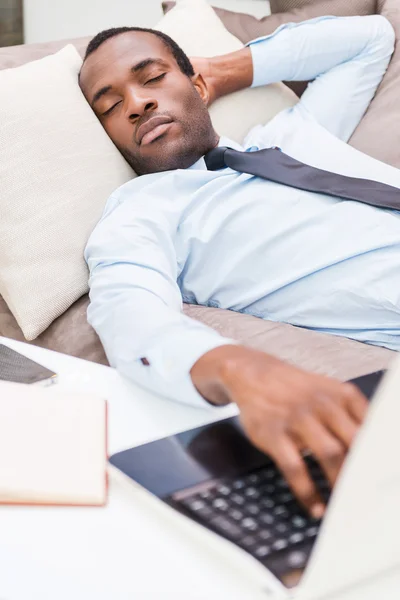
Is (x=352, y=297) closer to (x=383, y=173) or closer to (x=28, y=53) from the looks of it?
(x=383, y=173)

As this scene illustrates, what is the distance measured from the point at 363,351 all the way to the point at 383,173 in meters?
0.49

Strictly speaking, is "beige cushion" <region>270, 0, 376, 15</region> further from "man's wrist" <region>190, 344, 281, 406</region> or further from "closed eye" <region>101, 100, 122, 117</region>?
"man's wrist" <region>190, 344, 281, 406</region>

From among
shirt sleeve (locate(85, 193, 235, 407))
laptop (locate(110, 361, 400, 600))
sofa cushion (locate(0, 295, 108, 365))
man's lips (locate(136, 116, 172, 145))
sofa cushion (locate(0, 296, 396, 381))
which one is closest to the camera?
laptop (locate(110, 361, 400, 600))

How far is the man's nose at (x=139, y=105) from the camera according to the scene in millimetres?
1388

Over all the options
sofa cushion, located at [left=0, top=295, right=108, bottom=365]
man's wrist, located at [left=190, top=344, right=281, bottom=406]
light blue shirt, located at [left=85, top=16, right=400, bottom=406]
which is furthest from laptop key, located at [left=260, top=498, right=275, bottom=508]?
sofa cushion, located at [left=0, top=295, right=108, bottom=365]

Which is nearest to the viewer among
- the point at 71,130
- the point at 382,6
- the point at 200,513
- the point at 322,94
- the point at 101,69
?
the point at 200,513

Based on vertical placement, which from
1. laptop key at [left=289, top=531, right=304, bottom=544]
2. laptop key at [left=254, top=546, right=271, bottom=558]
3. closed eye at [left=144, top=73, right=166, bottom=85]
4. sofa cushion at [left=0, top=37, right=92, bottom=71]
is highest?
laptop key at [left=254, top=546, right=271, bottom=558]

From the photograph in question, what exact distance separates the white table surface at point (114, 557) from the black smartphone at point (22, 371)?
215mm

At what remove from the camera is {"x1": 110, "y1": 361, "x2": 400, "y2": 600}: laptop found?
401 millimetres

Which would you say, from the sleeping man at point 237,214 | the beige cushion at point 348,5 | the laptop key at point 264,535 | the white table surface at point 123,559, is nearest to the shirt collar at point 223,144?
the sleeping man at point 237,214

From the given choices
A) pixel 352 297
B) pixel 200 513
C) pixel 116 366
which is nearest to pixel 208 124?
pixel 352 297

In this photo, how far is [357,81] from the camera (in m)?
1.67

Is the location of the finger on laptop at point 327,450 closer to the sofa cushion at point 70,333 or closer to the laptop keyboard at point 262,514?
the laptop keyboard at point 262,514

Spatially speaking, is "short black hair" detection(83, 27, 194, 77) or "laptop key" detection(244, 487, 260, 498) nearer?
"laptop key" detection(244, 487, 260, 498)
